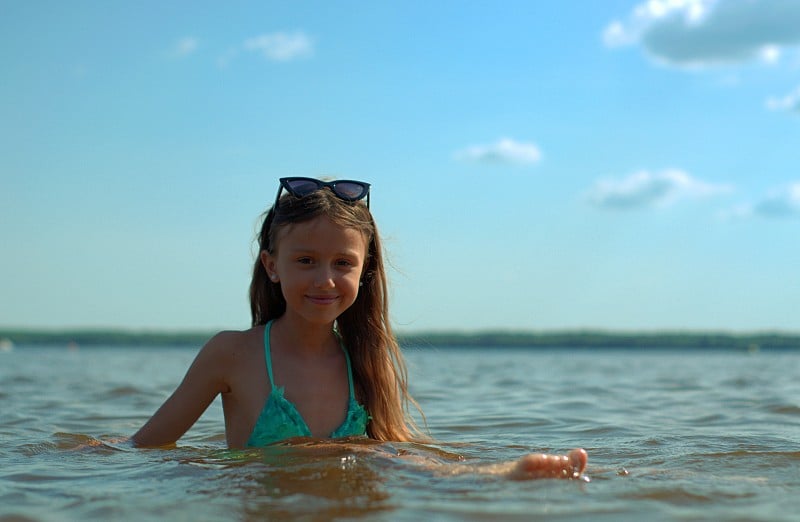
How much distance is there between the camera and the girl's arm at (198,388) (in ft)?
14.5

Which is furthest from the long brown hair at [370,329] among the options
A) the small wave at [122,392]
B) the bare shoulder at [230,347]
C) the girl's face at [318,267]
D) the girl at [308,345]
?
the small wave at [122,392]

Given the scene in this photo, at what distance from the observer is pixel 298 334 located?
181 inches

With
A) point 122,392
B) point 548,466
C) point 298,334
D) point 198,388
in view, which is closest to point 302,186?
point 298,334

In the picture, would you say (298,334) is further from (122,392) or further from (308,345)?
Answer: (122,392)

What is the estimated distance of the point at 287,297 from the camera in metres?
4.35

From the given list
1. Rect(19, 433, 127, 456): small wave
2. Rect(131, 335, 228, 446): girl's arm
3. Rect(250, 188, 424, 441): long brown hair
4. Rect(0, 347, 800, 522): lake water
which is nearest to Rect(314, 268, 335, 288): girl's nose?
Rect(250, 188, 424, 441): long brown hair

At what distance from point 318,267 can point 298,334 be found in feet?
1.54

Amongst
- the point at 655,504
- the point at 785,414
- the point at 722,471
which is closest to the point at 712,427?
the point at 785,414

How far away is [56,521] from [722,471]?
276cm

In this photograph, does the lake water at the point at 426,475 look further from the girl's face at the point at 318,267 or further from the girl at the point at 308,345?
the girl's face at the point at 318,267

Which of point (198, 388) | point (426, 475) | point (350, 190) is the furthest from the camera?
point (350, 190)

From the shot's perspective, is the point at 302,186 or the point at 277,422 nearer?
the point at 277,422

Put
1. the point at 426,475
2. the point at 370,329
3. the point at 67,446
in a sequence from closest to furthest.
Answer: the point at 426,475, the point at 370,329, the point at 67,446

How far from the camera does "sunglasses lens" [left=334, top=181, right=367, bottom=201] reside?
4.49 metres
